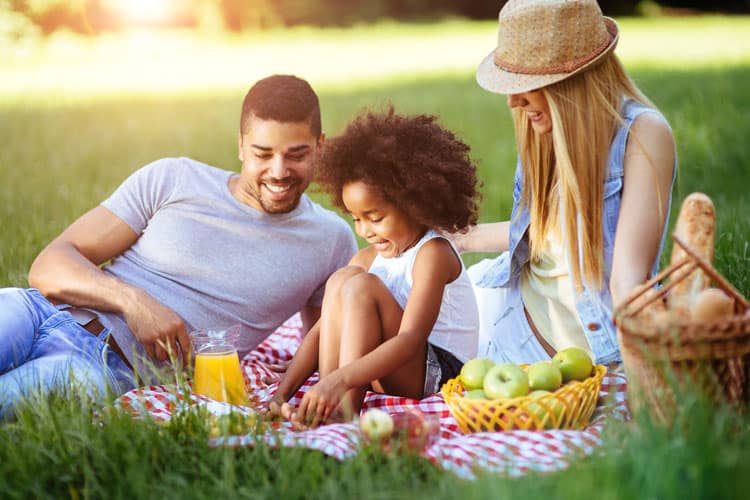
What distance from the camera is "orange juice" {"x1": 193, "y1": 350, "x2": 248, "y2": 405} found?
10.3 ft

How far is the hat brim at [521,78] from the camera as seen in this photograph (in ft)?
9.68

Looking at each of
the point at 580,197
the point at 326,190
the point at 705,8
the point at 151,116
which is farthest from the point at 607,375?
the point at 705,8

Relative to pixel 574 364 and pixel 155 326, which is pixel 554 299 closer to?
pixel 574 364

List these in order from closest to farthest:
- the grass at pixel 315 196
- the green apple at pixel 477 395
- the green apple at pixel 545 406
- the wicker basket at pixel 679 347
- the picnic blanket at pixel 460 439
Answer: the grass at pixel 315 196, the wicker basket at pixel 679 347, the picnic blanket at pixel 460 439, the green apple at pixel 545 406, the green apple at pixel 477 395

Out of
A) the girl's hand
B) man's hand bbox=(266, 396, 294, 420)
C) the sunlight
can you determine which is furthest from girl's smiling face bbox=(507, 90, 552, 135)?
the sunlight

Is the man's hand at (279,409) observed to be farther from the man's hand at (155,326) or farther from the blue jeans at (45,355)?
the blue jeans at (45,355)

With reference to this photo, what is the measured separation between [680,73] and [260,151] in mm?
9191

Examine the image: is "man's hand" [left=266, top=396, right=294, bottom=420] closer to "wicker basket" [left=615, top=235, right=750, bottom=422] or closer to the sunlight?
"wicker basket" [left=615, top=235, right=750, bottom=422]

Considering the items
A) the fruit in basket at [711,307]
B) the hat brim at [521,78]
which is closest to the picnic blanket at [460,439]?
the fruit in basket at [711,307]

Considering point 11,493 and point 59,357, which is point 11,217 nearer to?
point 59,357

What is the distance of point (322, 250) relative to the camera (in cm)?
371

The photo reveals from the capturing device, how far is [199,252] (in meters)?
3.61

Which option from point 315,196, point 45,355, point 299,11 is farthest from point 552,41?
point 299,11

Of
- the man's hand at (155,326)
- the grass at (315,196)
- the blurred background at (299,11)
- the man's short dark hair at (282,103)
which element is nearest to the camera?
the grass at (315,196)
